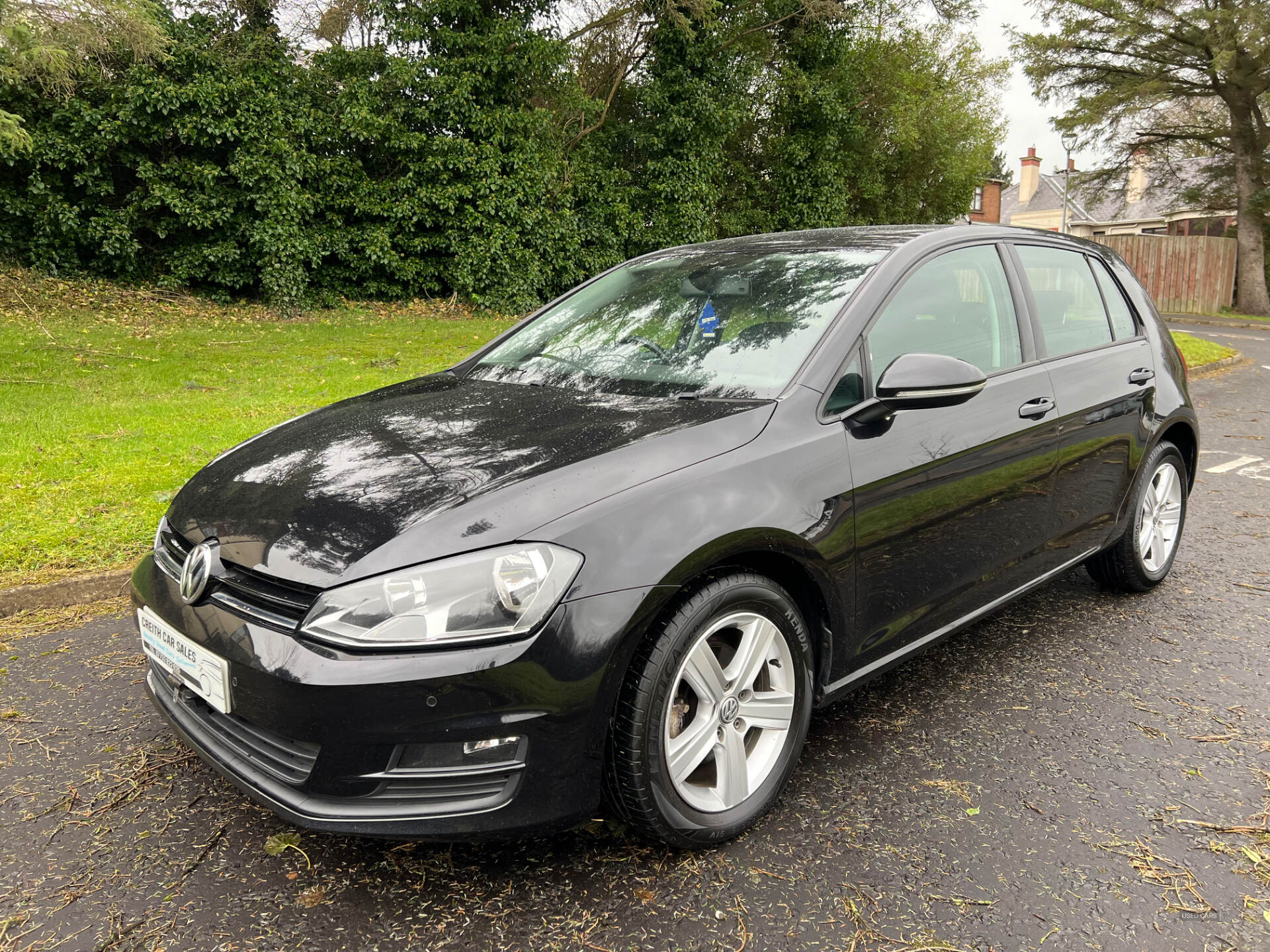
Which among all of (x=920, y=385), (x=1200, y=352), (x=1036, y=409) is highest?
(x=920, y=385)

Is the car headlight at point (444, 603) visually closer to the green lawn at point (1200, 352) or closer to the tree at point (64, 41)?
the tree at point (64, 41)

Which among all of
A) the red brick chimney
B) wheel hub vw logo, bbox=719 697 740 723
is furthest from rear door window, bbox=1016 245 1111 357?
the red brick chimney

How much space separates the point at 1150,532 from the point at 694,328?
260 centimetres

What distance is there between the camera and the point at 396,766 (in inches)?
79.0

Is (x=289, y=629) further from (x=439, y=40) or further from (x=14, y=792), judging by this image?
(x=439, y=40)

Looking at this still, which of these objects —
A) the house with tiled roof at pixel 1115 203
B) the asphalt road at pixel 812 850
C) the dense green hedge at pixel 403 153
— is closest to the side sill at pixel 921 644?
the asphalt road at pixel 812 850

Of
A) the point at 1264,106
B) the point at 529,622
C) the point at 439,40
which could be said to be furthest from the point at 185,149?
the point at 1264,106

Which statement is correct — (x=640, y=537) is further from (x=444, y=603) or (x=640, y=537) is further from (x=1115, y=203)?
(x=1115, y=203)

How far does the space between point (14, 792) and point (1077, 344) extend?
402 cm

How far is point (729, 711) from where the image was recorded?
241cm

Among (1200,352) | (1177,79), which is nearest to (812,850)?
(1200,352)

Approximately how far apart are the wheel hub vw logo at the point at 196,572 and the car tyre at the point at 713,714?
41.9 inches

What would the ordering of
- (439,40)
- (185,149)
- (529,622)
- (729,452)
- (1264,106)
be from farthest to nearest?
(1264,106)
(439,40)
(185,149)
(729,452)
(529,622)

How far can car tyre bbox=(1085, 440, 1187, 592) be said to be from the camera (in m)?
4.13
